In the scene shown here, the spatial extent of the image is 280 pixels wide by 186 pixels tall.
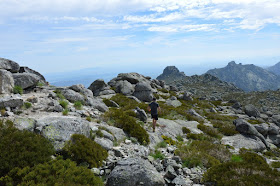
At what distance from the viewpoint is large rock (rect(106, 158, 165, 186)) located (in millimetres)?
7199

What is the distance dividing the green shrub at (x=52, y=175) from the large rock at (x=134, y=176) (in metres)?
0.66

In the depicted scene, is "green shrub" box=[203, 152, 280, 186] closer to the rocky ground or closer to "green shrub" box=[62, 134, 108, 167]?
the rocky ground

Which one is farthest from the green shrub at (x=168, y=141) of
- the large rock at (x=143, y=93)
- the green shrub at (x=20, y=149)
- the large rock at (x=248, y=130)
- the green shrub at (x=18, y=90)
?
the large rock at (x=143, y=93)

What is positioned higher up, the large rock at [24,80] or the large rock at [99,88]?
the large rock at [24,80]

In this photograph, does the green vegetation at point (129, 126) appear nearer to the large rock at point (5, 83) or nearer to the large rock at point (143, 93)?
the large rock at point (5, 83)

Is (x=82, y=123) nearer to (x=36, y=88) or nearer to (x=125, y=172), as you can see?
(x=125, y=172)

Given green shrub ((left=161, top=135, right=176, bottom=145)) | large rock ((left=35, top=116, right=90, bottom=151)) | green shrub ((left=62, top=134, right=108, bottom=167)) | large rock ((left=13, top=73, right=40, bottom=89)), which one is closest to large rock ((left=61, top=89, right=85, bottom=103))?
large rock ((left=13, top=73, right=40, bottom=89))

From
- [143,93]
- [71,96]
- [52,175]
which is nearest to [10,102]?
[71,96]

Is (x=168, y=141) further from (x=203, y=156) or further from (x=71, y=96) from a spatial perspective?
(x=71, y=96)

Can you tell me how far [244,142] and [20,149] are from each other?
20219mm

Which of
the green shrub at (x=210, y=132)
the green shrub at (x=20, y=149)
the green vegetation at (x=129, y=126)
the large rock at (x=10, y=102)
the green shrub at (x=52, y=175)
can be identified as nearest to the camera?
the green shrub at (x=52, y=175)

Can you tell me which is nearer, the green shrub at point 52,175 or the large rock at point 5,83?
the green shrub at point 52,175

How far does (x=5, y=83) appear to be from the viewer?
13734 millimetres

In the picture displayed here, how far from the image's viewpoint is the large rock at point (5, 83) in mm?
13399
